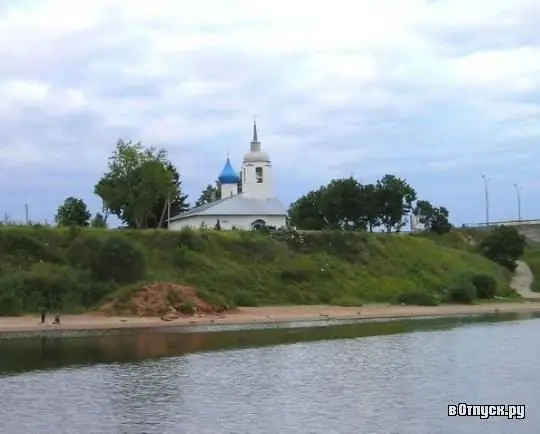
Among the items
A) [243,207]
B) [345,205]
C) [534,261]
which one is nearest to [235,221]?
[243,207]

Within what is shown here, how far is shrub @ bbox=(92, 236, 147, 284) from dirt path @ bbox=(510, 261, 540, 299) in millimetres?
37687

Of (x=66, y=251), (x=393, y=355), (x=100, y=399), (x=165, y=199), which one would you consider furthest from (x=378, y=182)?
(x=100, y=399)

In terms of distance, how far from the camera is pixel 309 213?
115812mm

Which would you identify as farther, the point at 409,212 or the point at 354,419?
the point at 409,212

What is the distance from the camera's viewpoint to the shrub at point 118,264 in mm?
56062

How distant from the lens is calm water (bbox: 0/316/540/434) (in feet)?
70.1

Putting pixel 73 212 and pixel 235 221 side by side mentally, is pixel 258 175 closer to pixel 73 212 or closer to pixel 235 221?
pixel 235 221

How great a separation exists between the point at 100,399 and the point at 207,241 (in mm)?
44435

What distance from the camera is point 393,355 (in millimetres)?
36000

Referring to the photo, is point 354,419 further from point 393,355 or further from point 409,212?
point 409,212

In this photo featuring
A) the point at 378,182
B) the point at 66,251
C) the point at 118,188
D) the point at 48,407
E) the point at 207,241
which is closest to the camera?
the point at 48,407

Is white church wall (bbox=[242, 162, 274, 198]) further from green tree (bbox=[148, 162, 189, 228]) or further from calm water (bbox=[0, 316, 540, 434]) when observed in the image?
calm water (bbox=[0, 316, 540, 434])

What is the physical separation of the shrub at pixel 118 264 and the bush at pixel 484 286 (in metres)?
30.0

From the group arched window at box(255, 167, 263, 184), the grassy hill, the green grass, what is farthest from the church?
the green grass
